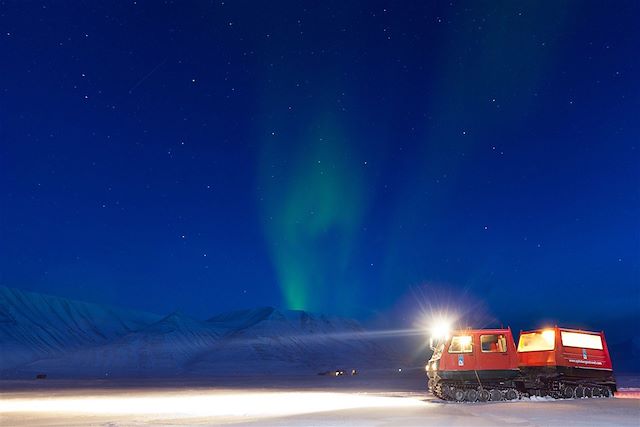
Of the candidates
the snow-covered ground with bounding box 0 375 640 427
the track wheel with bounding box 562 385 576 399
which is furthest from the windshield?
the snow-covered ground with bounding box 0 375 640 427

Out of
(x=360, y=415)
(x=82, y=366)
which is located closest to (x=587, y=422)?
(x=360, y=415)

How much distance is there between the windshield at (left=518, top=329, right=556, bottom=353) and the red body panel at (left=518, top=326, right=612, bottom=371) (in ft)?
0.77

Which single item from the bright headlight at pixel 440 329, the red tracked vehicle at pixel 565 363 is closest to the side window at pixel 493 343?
the bright headlight at pixel 440 329

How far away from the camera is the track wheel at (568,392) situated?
91.1 ft

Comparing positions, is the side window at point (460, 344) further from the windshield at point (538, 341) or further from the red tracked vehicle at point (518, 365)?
the windshield at point (538, 341)

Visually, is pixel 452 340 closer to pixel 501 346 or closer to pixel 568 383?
pixel 501 346

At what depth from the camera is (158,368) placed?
197 meters

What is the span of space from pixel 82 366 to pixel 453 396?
588ft

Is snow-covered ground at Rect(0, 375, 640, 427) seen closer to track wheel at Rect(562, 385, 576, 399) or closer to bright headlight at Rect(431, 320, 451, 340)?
track wheel at Rect(562, 385, 576, 399)

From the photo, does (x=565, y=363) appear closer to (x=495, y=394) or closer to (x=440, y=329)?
(x=495, y=394)

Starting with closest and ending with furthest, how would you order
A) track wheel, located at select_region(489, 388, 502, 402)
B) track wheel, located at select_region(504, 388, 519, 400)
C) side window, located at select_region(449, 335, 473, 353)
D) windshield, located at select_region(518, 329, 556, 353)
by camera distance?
1. side window, located at select_region(449, 335, 473, 353)
2. track wheel, located at select_region(489, 388, 502, 402)
3. track wheel, located at select_region(504, 388, 519, 400)
4. windshield, located at select_region(518, 329, 556, 353)

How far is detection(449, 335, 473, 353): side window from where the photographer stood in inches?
1029

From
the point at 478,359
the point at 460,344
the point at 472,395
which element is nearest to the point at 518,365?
the point at 478,359

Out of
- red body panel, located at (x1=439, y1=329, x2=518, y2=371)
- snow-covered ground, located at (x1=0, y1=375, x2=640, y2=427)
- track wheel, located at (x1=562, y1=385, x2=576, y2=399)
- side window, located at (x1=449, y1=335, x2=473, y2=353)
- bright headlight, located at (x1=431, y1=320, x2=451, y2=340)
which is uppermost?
bright headlight, located at (x1=431, y1=320, x2=451, y2=340)
